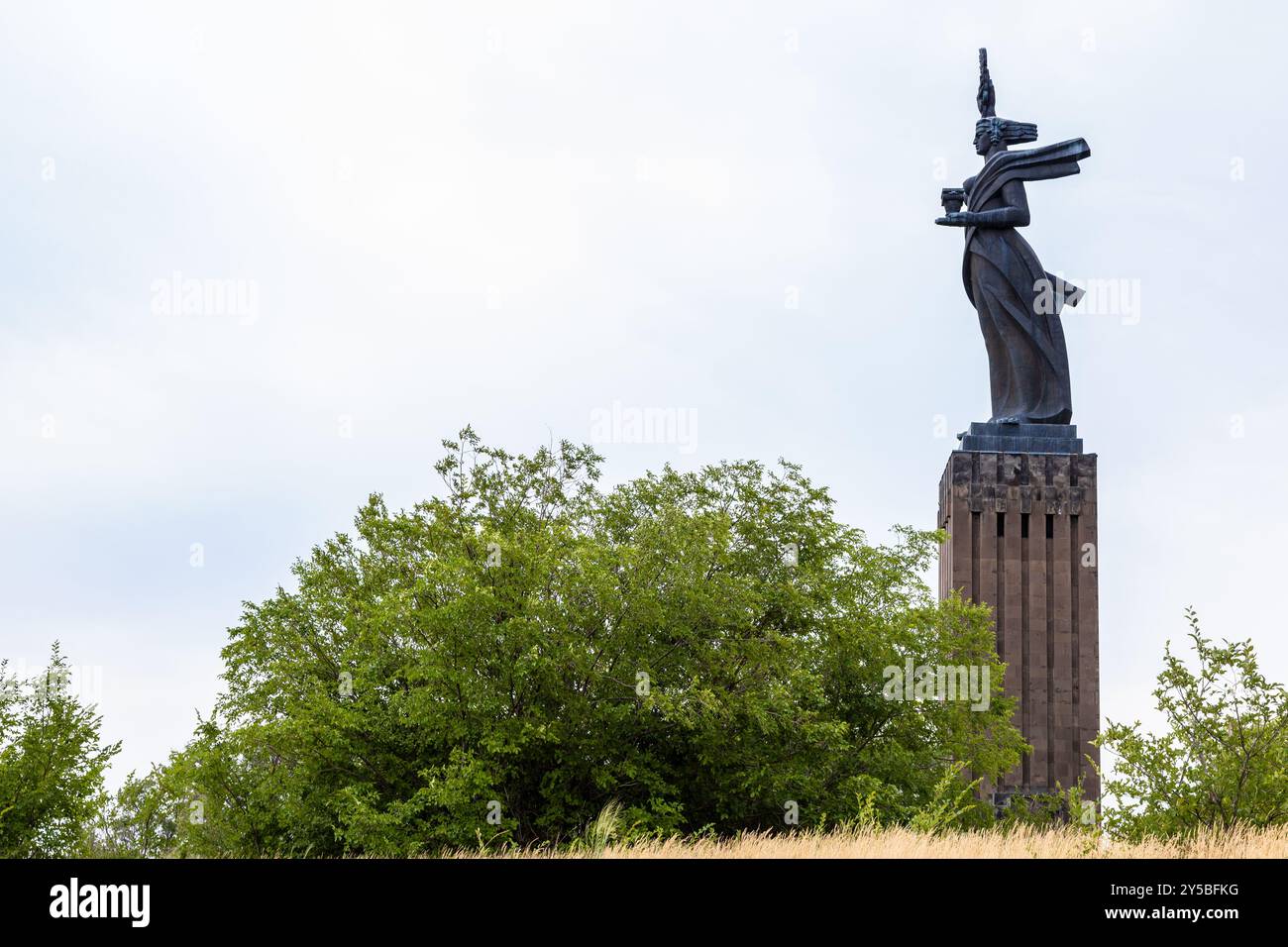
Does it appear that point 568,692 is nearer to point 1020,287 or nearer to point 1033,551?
point 1033,551

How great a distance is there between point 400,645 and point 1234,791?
14.2 metres

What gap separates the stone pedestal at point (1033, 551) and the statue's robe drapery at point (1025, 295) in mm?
874

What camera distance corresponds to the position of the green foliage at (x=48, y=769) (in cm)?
2853

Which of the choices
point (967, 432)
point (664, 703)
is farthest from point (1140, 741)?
point (967, 432)

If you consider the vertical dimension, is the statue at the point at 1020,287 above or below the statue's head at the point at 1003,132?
below

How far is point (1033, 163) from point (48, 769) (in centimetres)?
2808

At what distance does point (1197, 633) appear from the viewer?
23062mm

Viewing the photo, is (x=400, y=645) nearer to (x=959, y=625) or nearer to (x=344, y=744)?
(x=344, y=744)

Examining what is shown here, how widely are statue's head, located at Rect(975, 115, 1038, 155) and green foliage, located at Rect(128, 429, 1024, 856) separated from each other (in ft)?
48.1

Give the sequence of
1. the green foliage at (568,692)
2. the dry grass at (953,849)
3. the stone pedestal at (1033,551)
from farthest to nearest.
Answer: the stone pedestal at (1033,551)
the green foliage at (568,692)
the dry grass at (953,849)

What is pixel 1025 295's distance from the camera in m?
39.8

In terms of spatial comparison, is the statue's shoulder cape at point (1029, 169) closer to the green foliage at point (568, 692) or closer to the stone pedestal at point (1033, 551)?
the stone pedestal at point (1033, 551)

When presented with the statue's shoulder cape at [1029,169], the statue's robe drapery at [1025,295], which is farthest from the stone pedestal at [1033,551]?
the statue's shoulder cape at [1029,169]

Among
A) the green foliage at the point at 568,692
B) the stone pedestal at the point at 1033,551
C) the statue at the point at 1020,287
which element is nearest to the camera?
the green foliage at the point at 568,692
